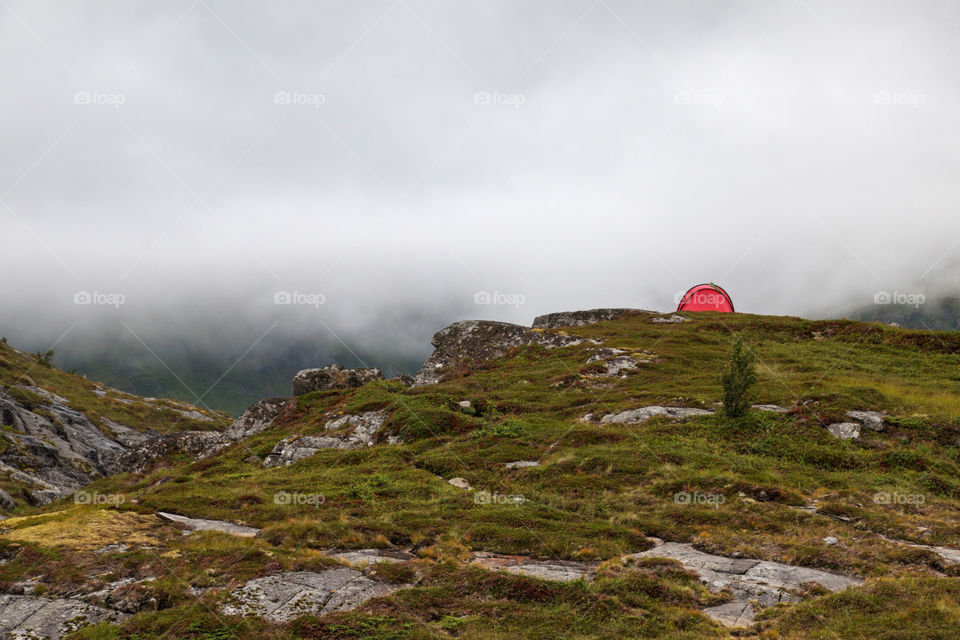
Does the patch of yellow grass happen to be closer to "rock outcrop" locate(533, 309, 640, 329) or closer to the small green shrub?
the small green shrub

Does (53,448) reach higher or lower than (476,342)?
lower

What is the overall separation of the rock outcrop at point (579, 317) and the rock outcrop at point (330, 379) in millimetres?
26197

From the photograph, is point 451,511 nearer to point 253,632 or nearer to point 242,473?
point 253,632

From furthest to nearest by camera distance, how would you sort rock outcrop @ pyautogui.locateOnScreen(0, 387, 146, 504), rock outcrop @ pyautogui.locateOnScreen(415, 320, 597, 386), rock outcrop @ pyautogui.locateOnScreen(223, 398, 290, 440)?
rock outcrop @ pyautogui.locateOnScreen(0, 387, 146, 504) → rock outcrop @ pyautogui.locateOnScreen(415, 320, 597, 386) → rock outcrop @ pyautogui.locateOnScreen(223, 398, 290, 440)

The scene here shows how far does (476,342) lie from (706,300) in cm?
4021

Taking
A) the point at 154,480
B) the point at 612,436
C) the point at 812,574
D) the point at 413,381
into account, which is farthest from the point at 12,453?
the point at 812,574

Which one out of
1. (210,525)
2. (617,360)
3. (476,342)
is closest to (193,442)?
(476,342)

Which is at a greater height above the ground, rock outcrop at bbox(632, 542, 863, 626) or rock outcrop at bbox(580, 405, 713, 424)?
rock outcrop at bbox(580, 405, 713, 424)

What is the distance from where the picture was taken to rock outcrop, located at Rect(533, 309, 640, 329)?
7788 cm

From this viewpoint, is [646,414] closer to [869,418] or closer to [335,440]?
[869,418]

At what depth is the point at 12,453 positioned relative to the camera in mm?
70000

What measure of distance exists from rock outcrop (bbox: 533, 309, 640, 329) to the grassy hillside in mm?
29862

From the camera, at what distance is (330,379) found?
58.6m

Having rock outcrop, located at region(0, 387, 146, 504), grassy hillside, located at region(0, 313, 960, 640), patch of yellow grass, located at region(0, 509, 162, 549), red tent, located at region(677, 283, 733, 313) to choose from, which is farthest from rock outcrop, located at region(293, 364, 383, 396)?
red tent, located at region(677, 283, 733, 313)
